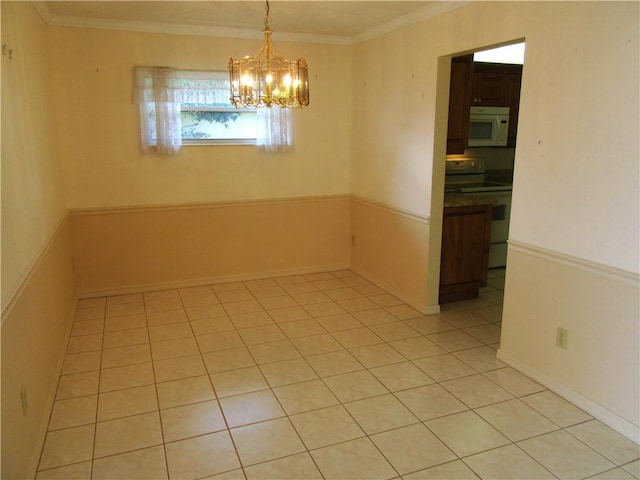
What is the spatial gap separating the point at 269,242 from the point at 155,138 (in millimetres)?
1514

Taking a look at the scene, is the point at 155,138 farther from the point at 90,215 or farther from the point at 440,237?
the point at 440,237

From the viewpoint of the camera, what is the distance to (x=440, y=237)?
158 inches

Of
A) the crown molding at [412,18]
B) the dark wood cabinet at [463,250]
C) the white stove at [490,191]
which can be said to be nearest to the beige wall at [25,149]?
the crown molding at [412,18]

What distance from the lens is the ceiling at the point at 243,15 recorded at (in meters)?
3.61

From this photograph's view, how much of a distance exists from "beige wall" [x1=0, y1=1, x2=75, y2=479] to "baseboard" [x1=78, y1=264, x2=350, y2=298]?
28.7 inches

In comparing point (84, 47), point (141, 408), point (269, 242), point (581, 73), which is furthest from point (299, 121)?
point (141, 408)

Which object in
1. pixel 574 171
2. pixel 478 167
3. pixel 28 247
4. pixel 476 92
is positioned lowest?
pixel 28 247

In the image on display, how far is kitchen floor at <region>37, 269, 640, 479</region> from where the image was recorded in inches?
89.6

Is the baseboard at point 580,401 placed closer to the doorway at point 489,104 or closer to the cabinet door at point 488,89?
the doorway at point 489,104

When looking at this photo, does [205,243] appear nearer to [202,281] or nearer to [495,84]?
[202,281]

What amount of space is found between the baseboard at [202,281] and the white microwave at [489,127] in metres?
1.98

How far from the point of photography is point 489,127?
206 inches

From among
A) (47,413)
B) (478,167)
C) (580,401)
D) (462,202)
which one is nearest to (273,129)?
(462,202)

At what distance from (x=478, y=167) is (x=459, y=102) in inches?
67.0
